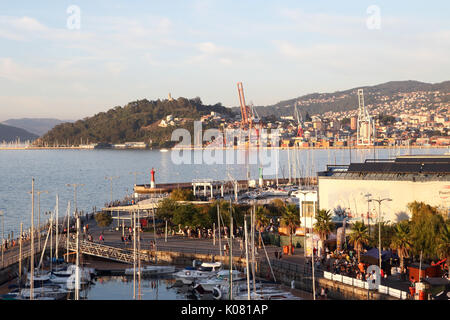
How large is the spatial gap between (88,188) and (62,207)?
2153cm

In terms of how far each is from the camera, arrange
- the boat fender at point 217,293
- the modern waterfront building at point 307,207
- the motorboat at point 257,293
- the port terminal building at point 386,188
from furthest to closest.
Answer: the modern waterfront building at point 307,207
the port terminal building at point 386,188
the boat fender at point 217,293
the motorboat at point 257,293

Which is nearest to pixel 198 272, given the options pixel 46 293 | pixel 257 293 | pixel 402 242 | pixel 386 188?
pixel 257 293

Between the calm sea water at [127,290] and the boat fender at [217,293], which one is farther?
the calm sea water at [127,290]

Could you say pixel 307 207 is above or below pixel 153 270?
above

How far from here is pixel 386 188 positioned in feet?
85.0

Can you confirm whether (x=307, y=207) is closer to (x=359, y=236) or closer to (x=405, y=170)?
(x=405, y=170)

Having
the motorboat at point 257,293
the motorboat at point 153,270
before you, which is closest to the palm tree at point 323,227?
the motorboat at point 257,293

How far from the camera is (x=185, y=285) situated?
2198 centimetres

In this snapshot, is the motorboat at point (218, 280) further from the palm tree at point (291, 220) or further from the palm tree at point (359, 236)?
the palm tree at point (291, 220)

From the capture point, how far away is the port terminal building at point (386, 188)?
81.4 ft

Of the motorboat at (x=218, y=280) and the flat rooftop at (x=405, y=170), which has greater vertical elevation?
the flat rooftop at (x=405, y=170)

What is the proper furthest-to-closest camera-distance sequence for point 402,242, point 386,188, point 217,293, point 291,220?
point 291,220 → point 386,188 → point 217,293 → point 402,242
